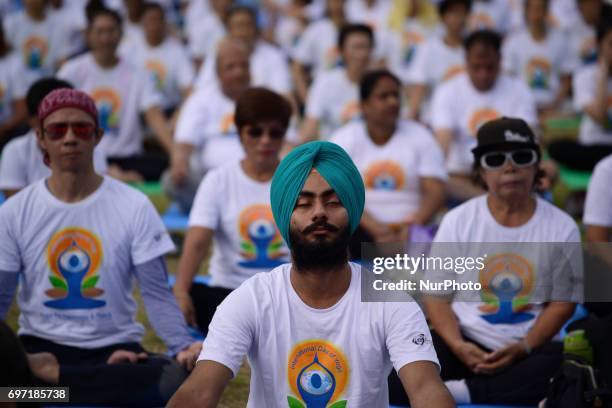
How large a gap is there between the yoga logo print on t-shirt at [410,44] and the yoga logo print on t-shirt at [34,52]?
334cm

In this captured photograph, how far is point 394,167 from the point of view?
593 centimetres

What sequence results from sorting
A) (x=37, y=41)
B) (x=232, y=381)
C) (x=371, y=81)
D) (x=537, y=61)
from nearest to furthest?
1. (x=232, y=381)
2. (x=371, y=81)
3. (x=37, y=41)
4. (x=537, y=61)

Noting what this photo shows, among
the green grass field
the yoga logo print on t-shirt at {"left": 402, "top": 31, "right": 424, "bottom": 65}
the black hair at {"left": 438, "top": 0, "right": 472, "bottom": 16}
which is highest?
the black hair at {"left": 438, "top": 0, "right": 472, "bottom": 16}

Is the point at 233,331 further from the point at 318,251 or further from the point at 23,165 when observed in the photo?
the point at 23,165

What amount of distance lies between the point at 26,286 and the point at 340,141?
2.51 metres

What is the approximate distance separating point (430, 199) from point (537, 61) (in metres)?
3.77

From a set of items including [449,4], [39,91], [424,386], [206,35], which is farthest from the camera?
[206,35]

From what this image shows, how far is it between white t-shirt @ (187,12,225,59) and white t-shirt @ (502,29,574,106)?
8.96ft

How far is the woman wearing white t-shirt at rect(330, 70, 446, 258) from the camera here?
5902 mm

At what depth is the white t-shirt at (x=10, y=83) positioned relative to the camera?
26.6 feet

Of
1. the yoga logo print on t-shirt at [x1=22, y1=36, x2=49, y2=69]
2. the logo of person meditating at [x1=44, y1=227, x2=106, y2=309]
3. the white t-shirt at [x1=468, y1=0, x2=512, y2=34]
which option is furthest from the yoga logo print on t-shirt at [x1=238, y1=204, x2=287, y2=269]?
the white t-shirt at [x1=468, y1=0, x2=512, y2=34]

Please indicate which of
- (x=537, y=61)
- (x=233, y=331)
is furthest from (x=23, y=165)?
(x=537, y=61)

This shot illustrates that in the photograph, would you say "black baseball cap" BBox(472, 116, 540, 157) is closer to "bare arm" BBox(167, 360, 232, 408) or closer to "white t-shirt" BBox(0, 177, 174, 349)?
"white t-shirt" BBox(0, 177, 174, 349)

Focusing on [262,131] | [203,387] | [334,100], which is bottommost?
[203,387]
